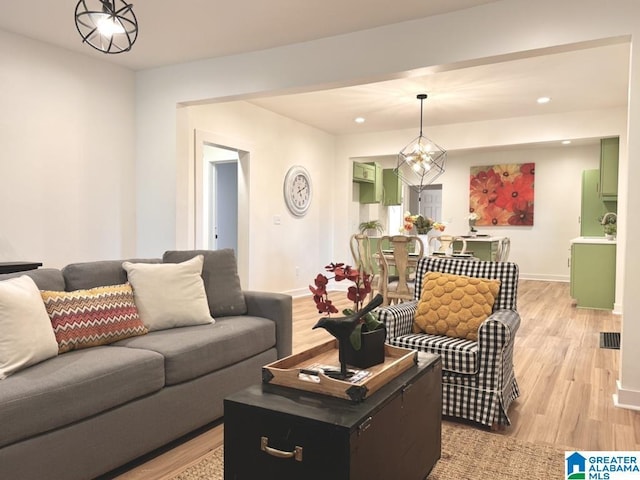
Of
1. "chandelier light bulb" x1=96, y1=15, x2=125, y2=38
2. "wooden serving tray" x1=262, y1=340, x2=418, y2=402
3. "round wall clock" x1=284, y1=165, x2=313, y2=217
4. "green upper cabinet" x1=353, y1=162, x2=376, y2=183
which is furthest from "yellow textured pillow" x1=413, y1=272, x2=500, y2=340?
"green upper cabinet" x1=353, y1=162, x2=376, y2=183

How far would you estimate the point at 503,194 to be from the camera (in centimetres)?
921

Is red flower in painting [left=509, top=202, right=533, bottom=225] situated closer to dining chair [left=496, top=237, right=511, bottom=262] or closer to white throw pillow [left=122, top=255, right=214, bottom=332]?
dining chair [left=496, top=237, right=511, bottom=262]

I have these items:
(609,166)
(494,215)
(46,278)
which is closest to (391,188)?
(494,215)

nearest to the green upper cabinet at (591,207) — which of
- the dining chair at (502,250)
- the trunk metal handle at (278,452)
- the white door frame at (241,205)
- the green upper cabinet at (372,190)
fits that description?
the dining chair at (502,250)

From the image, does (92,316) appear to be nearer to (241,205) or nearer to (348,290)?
(348,290)

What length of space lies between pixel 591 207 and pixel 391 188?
3.45 metres

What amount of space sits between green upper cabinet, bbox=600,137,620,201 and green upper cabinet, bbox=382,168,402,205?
12.0 feet

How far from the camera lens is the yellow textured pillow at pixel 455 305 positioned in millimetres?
2715

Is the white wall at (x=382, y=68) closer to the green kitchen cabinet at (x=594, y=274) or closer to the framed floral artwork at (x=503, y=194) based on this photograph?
the green kitchen cabinet at (x=594, y=274)

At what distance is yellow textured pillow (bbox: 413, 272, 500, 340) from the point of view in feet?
8.91

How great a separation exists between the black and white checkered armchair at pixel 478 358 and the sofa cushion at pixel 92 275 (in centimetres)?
152

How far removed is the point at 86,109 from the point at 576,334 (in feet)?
17.0

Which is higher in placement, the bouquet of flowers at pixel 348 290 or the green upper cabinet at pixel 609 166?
the green upper cabinet at pixel 609 166

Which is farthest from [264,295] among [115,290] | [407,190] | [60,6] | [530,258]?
[407,190]
